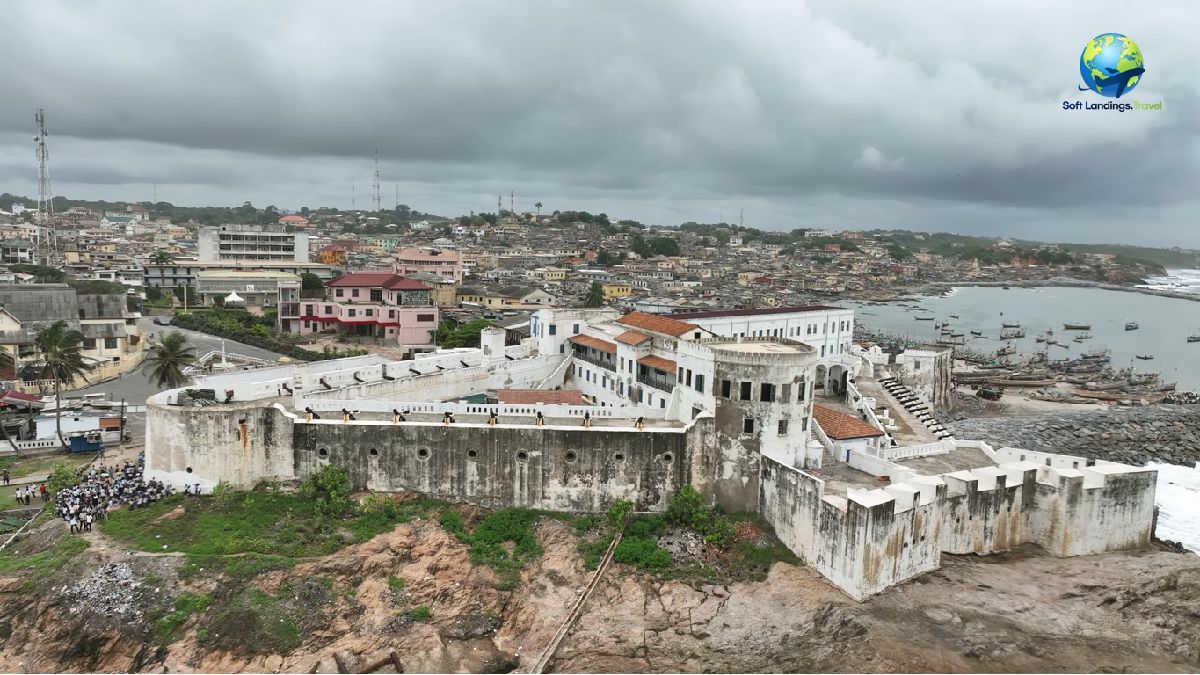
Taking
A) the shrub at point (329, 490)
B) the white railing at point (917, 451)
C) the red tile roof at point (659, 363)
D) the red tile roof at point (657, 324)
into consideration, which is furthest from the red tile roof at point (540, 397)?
the white railing at point (917, 451)

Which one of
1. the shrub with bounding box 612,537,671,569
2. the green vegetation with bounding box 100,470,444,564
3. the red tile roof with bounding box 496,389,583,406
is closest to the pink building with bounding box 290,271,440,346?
the red tile roof with bounding box 496,389,583,406

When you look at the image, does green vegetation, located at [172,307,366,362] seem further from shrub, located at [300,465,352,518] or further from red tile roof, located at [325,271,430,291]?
shrub, located at [300,465,352,518]

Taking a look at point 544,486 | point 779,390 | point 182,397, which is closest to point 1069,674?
point 779,390

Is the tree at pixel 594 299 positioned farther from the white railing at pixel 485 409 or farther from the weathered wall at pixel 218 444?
the weathered wall at pixel 218 444

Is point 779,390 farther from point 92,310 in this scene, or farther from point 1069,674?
point 92,310

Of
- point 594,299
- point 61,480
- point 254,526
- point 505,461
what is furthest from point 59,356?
point 594,299

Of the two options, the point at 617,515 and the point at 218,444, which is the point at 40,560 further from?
the point at 617,515
